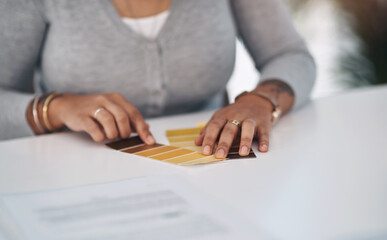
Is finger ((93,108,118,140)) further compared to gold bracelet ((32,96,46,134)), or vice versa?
gold bracelet ((32,96,46,134))

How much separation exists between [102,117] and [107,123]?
0.02 m

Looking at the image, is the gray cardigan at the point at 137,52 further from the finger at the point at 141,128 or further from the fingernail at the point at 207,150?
the fingernail at the point at 207,150

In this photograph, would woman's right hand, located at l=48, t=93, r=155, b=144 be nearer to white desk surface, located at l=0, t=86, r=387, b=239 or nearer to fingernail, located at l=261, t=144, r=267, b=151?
white desk surface, located at l=0, t=86, r=387, b=239

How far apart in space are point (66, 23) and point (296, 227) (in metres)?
0.78

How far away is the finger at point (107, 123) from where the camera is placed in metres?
0.74

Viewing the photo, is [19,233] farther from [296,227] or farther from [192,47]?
[192,47]

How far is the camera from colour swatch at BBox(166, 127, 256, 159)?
667 millimetres

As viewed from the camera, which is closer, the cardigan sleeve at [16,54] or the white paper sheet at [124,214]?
the white paper sheet at [124,214]

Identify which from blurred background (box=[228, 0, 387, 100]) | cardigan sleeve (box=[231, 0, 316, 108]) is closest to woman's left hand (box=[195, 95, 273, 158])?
cardigan sleeve (box=[231, 0, 316, 108])

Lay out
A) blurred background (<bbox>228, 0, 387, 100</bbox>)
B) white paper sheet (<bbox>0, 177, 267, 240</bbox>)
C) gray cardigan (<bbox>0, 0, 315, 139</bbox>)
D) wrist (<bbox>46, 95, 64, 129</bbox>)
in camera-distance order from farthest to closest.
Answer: blurred background (<bbox>228, 0, 387, 100</bbox>) < gray cardigan (<bbox>0, 0, 315, 139</bbox>) < wrist (<bbox>46, 95, 64, 129</bbox>) < white paper sheet (<bbox>0, 177, 267, 240</bbox>)

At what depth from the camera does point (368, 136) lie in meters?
0.73

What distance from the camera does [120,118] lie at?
29.4 inches

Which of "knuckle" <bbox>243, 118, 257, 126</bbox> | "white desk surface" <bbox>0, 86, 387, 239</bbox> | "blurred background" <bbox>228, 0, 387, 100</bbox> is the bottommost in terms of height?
"white desk surface" <bbox>0, 86, 387, 239</bbox>

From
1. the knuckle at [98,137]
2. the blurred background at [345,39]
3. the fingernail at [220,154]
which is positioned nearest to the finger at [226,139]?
the fingernail at [220,154]
